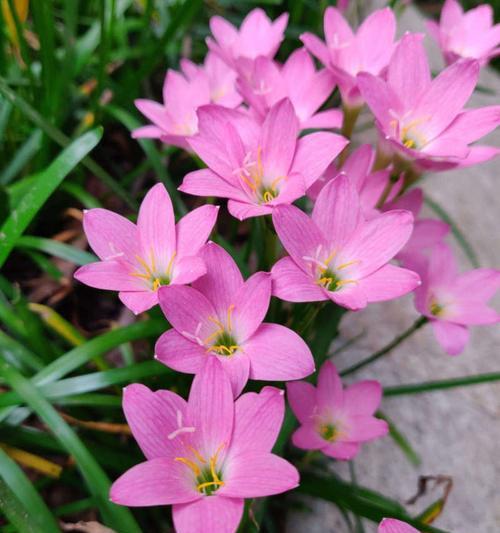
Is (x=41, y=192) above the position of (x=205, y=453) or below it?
above

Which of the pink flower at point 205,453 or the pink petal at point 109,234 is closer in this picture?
the pink flower at point 205,453

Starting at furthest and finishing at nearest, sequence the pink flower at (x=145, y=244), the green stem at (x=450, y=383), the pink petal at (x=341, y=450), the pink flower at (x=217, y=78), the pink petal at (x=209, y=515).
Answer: the pink flower at (x=217, y=78) → the green stem at (x=450, y=383) → the pink petal at (x=341, y=450) → the pink flower at (x=145, y=244) → the pink petal at (x=209, y=515)

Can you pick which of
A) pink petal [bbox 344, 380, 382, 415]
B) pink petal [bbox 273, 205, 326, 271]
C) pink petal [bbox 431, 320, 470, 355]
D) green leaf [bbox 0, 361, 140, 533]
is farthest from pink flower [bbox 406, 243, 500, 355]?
green leaf [bbox 0, 361, 140, 533]

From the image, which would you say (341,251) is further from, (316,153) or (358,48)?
(358,48)

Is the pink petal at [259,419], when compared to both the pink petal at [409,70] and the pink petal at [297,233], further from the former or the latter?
the pink petal at [409,70]

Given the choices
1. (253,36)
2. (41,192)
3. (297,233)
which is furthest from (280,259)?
(253,36)

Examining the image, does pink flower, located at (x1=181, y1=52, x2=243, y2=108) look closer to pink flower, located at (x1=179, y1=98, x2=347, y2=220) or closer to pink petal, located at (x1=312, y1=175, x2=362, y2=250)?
pink flower, located at (x1=179, y1=98, x2=347, y2=220)

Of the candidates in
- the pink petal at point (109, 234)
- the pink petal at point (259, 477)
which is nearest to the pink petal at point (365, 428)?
the pink petal at point (259, 477)
